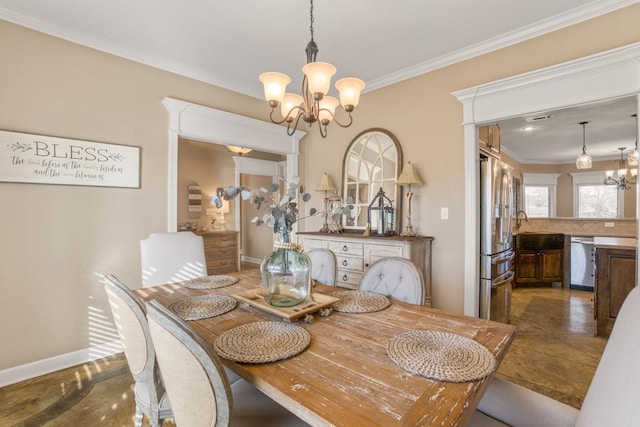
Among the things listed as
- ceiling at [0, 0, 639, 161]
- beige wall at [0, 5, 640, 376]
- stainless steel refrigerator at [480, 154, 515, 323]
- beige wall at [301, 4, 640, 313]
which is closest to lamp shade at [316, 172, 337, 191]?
beige wall at [301, 4, 640, 313]

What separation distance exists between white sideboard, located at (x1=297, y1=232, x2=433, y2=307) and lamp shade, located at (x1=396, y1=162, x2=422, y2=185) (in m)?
0.55

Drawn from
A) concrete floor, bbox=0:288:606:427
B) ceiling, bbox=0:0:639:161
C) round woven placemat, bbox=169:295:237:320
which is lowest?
concrete floor, bbox=0:288:606:427

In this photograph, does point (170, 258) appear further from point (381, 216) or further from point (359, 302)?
point (381, 216)

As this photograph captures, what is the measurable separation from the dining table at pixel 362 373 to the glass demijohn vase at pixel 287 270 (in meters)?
0.13

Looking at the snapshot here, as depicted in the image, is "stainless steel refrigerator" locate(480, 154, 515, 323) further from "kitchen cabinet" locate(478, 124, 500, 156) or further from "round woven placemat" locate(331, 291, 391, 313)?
"round woven placemat" locate(331, 291, 391, 313)

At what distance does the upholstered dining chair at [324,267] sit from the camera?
219 cm

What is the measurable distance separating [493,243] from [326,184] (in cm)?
188

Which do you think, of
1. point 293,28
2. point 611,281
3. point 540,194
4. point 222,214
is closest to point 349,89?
point 293,28

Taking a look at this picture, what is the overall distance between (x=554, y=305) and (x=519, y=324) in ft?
3.99

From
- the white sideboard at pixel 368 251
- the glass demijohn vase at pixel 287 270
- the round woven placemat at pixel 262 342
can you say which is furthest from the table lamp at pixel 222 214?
the round woven placemat at pixel 262 342

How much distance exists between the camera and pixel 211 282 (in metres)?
1.99

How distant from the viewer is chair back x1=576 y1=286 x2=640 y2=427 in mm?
606

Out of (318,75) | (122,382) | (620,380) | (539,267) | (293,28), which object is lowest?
(122,382)

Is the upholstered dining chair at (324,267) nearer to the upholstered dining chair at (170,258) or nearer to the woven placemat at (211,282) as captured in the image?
the woven placemat at (211,282)
